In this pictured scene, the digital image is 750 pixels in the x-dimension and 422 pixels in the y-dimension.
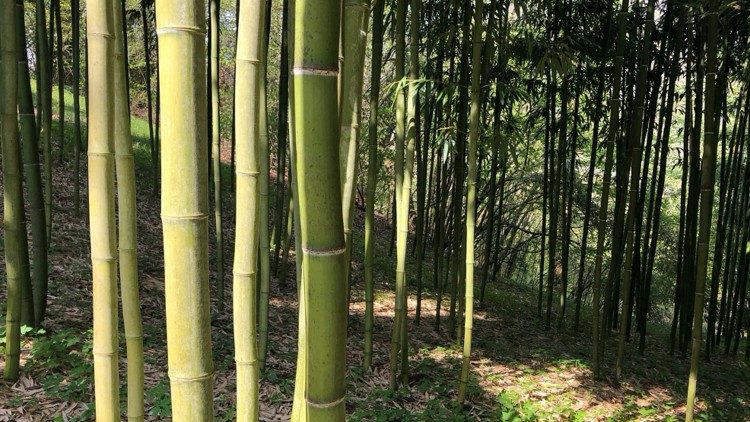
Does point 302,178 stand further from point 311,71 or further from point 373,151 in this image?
point 373,151

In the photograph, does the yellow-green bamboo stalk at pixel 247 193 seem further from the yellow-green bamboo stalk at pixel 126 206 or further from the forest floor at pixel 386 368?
the forest floor at pixel 386 368

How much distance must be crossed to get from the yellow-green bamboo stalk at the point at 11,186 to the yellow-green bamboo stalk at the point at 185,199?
1.95 metres

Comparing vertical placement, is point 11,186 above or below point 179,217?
below

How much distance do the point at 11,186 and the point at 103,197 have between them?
163cm

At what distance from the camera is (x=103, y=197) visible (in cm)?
118

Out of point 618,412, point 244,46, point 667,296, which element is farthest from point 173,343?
point 667,296

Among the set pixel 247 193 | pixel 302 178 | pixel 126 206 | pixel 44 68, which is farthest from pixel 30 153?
pixel 302 178

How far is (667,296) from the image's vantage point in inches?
347

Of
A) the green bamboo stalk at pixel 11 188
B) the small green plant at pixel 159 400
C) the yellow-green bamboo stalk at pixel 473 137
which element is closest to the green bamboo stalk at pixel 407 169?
the yellow-green bamboo stalk at pixel 473 137

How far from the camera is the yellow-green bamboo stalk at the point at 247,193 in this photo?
3.59 feet

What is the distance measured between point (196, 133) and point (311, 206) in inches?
9.5

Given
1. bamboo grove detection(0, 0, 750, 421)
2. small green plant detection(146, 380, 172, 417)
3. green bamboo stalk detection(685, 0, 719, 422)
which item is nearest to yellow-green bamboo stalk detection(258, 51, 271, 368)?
bamboo grove detection(0, 0, 750, 421)

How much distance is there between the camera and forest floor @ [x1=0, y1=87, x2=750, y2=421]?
280cm

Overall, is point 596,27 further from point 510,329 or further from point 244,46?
point 244,46
